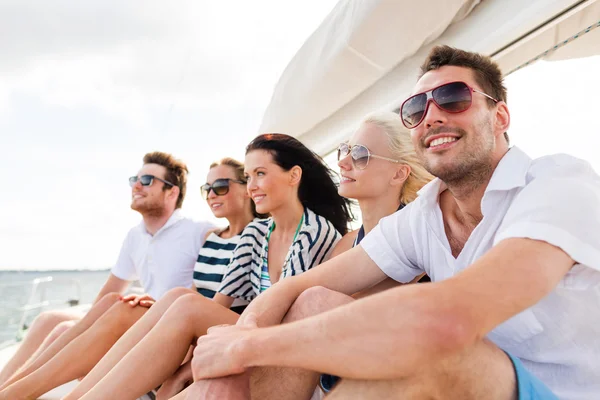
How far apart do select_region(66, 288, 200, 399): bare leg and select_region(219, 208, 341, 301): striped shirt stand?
53 cm

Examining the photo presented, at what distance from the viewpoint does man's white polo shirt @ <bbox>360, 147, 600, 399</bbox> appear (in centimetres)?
99

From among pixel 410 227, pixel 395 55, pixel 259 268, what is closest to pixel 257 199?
pixel 259 268

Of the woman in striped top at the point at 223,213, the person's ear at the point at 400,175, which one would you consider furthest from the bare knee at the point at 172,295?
the person's ear at the point at 400,175

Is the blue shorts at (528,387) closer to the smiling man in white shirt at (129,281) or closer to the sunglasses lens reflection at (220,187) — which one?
the smiling man in white shirt at (129,281)

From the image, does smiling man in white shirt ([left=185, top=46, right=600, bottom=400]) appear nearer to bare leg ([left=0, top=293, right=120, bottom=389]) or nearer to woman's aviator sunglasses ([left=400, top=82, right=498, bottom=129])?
woman's aviator sunglasses ([left=400, top=82, right=498, bottom=129])

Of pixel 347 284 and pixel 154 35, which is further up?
pixel 154 35

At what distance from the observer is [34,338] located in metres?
3.46

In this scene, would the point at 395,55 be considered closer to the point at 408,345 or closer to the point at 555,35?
the point at 555,35

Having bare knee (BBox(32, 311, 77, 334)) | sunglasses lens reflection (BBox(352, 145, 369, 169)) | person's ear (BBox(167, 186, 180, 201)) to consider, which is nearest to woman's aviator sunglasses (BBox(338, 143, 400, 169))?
sunglasses lens reflection (BBox(352, 145, 369, 169))

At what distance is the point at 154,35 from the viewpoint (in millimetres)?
7938

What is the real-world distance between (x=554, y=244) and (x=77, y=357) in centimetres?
232

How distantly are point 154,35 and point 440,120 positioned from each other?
7648 millimetres

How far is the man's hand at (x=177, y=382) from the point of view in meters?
1.72

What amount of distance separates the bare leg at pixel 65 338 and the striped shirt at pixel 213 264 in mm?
552
